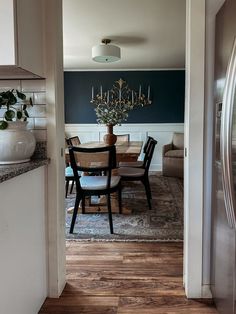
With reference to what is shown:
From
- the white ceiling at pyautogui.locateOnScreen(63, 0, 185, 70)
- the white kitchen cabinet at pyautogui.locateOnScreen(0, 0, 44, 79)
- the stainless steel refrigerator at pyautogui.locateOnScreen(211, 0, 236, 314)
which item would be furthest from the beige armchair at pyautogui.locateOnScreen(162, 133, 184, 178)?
the white kitchen cabinet at pyautogui.locateOnScreen(0, 0, 44, 79)

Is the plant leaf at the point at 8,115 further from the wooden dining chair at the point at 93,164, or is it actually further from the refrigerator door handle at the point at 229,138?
the wooden dining chair at the point at 93,164

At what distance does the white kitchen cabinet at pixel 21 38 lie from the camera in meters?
1.46

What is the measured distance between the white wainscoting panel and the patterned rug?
2392mm

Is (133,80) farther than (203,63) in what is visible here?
Yes

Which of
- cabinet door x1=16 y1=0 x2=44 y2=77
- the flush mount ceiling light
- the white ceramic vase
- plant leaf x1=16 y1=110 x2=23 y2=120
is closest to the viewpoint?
cabinet door x1=16 y1=0 x2=44 y2=77

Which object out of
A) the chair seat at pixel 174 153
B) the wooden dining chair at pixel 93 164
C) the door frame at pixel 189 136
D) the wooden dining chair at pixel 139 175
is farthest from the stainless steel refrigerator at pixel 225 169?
the chair seat at pixel 174 153

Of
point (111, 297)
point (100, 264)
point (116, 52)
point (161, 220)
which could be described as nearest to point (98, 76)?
point (116, 52)

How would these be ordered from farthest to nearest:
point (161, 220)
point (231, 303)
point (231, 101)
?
point (161, 220), point (231, 303), point (231, 101)

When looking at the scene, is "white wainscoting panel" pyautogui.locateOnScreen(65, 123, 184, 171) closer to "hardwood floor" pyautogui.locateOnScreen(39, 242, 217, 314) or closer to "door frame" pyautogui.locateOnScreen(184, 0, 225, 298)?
"hardwood floor" pyautogui.locateOnScreen(39, 242, 217, 314)

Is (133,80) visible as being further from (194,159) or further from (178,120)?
(194,159)

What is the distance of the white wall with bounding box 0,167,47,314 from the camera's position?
1.41m

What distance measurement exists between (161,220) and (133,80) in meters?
4.22

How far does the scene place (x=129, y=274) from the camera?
2.35 meters

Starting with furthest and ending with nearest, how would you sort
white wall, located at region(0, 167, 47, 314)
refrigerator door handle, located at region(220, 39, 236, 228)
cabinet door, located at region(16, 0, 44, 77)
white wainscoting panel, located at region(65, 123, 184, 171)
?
white wainscoting panel, located at region(65, 123, 184, 171)
cabinet door, located at region(16, 0, 44, 77)
white wall, located at region(0, 167, 47, 314)
refrigerator door handle, located at region(220, 39, 236, 228)
